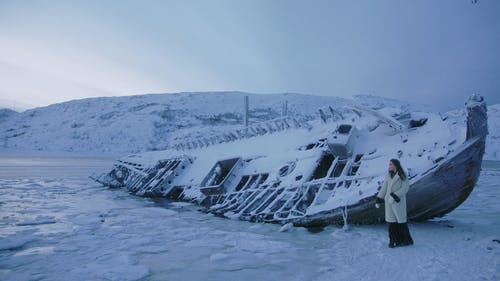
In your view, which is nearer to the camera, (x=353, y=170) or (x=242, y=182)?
(x=353, y=170)

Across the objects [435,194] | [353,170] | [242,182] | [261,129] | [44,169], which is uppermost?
[261,129]

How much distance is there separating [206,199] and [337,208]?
5.95 m

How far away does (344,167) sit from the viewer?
9.20 m

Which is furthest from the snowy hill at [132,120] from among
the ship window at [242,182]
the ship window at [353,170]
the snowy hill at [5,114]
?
the ship window at [353,170]

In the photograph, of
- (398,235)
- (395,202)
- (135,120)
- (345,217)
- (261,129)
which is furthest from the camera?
(135,120)

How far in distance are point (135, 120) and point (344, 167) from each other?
75.9 metres

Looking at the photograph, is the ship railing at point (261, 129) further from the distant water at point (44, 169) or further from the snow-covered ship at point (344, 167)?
the distant water at point (44, 169)

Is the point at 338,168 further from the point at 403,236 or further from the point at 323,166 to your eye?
the point at 403,236

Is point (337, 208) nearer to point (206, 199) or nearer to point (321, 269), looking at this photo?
point (321, 269)

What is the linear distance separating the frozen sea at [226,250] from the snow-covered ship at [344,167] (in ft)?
1.68

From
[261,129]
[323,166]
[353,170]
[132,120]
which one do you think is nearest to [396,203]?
[353,170]

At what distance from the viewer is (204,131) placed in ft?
233

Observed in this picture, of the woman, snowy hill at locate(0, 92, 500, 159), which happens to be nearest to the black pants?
the woman

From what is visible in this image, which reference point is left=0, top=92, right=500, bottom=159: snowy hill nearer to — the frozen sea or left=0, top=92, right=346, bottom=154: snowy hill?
left=0, top=92, right=346, bottom=154: snowy hill
